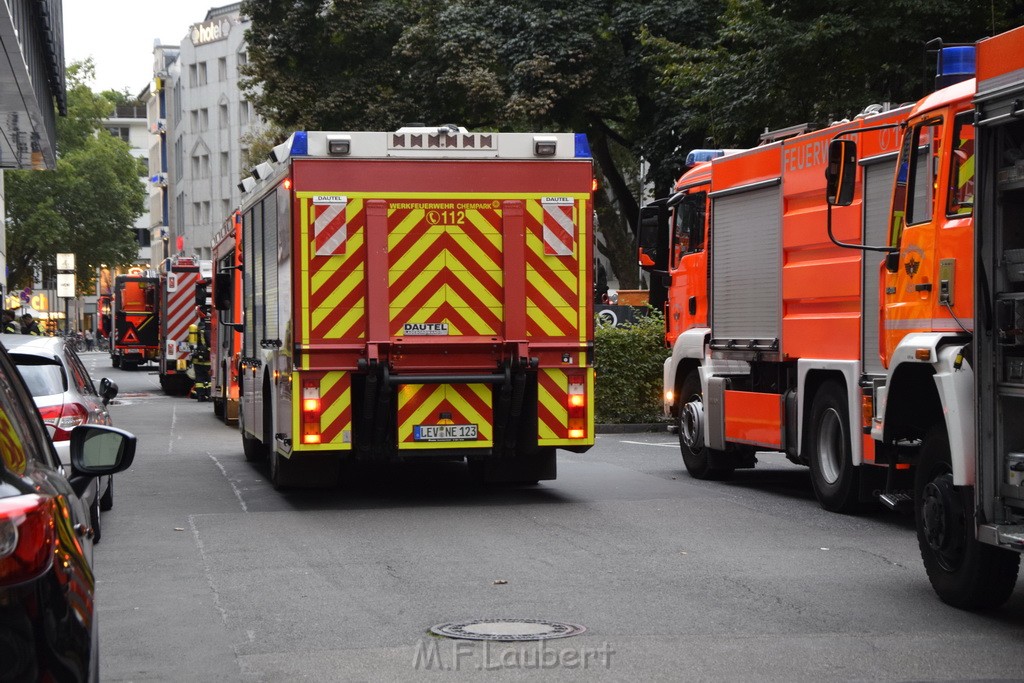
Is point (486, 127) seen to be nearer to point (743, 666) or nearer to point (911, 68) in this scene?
point (911, 68)

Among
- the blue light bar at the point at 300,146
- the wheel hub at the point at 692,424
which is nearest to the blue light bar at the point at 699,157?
the wheel hub at the point at 692,424

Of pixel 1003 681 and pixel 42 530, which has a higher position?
pixel 42 530

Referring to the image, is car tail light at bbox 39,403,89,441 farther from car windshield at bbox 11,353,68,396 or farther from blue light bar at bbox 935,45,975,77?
blue light bar at bbox 935,45,975,77

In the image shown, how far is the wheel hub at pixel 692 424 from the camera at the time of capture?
1505 centimetres

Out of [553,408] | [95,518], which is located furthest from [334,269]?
[95,518]

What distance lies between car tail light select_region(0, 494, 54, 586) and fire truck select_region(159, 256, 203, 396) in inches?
1276

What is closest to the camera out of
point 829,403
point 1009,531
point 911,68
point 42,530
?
point 42,530

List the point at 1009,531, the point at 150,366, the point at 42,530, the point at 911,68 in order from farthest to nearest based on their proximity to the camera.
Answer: the point at 150,366
the point at 911,68
the point at 1009,531
the point at 42,530

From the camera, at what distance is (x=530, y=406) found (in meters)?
13.2

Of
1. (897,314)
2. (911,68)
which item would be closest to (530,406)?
(897,314)

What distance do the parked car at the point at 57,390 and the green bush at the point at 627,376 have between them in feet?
41.0

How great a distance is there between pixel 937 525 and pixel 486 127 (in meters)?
29.1

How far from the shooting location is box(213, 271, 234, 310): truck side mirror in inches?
802

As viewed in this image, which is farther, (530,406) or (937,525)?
(530,406)
